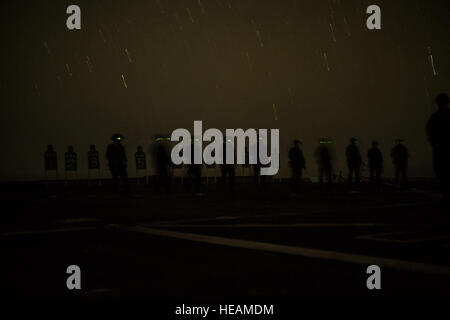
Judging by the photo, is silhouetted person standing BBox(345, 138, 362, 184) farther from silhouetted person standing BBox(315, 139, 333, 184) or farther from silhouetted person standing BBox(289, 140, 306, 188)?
silhouetted person standing BBox(289, 140, 306, 188)

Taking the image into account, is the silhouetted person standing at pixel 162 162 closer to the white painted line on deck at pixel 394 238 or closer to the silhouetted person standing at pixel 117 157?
the silhouetted person standing at pixel 117 157

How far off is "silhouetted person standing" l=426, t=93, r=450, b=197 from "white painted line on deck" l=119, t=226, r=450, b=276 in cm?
367

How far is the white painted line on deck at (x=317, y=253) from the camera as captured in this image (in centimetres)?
588

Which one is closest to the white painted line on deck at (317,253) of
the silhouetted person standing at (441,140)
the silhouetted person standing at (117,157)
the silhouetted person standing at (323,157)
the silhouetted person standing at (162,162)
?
the silhouetted person standing at (441,140)

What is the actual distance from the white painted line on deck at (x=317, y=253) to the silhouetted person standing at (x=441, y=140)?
3.67m

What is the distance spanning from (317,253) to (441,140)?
414 cm

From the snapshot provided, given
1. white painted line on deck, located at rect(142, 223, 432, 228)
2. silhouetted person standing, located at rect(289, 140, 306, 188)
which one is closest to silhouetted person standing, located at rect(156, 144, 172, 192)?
silhouetted person standing, located at rect(289, 140, 306, 188)

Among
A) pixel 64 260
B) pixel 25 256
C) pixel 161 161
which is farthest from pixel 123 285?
pixel 161 161

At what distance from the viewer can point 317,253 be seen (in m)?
6.93

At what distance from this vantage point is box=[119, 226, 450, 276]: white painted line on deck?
5.88 metres

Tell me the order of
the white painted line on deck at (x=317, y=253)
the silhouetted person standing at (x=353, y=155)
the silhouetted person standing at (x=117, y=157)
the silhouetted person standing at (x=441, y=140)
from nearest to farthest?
the white painted line on deck at (x=317, y=253)
the silhouetted person standing at (x=441, y=140)
the silhouetted person standing at (x=117, y=157)
the silhouetted person standing at (x=353, y=155)

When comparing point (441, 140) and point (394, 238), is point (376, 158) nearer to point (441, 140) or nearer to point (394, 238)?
point (441, 140)

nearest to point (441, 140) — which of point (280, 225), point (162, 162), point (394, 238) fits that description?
point (394, 238)

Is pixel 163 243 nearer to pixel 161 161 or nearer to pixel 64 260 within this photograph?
pixel 64 260
